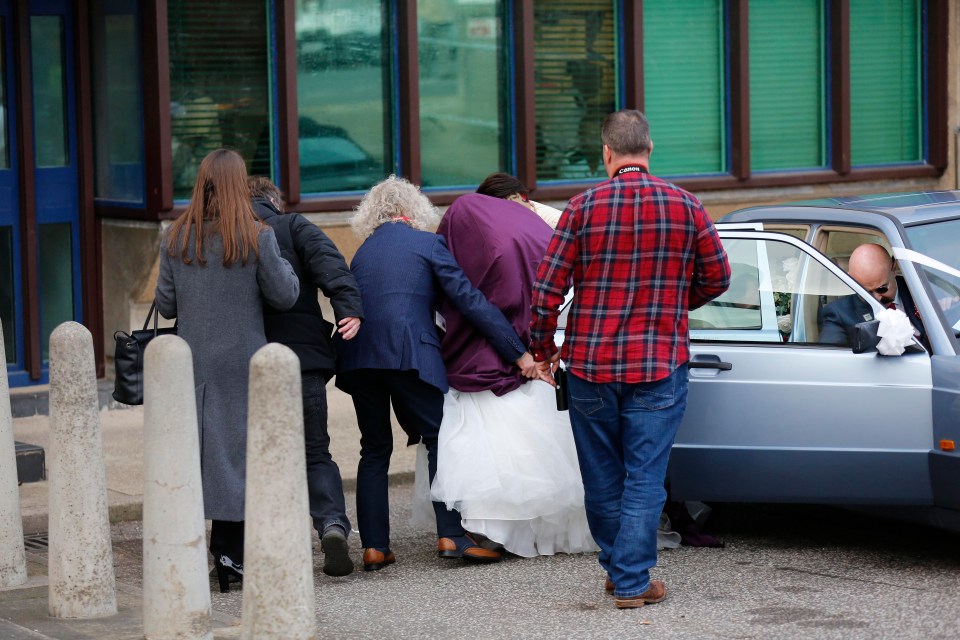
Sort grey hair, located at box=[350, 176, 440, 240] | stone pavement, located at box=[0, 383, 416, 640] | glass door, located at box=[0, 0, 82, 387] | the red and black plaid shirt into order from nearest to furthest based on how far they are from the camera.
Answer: stone pavement, located at box=[0, 383, 416, 640] → the red and black plaid shirt → grey hair, located at box=[350, 176, 440, 240] → glass door, located at box=[0, 0, 82, 387]

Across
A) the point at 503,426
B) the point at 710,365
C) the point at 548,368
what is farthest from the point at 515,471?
the point at 710,365

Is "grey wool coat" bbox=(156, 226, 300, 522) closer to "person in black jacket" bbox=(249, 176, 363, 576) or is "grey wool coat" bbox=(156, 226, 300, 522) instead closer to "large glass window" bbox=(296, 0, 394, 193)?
"person in black jacket" bbox=(249, 176, 363, 576)

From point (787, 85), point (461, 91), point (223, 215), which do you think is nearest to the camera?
point (223, 215)

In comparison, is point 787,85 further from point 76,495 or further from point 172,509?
point 172,509

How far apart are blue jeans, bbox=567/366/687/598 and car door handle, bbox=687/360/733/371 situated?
0.65 meters

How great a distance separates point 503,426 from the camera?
6.79 m

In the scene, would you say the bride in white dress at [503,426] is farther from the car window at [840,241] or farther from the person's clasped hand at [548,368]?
the car window at [840,241]

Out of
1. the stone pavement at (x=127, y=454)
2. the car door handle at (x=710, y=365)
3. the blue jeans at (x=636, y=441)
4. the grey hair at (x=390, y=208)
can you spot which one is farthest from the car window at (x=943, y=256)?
the stone pavement at (x=127, y=454)

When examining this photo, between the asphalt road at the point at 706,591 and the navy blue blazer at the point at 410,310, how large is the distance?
36.5 inches

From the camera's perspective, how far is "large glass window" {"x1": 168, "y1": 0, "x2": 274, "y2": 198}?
10.3 m

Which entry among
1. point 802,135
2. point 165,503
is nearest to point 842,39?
point 802,135

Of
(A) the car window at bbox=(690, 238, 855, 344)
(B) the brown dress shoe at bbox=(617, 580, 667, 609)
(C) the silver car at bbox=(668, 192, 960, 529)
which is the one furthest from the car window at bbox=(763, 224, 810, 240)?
(B) the brown dress shoe at bbox=(617, 580, 667, 609)

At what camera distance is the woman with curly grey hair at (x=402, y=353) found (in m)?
6.71

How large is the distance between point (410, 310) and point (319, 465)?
79 cm
